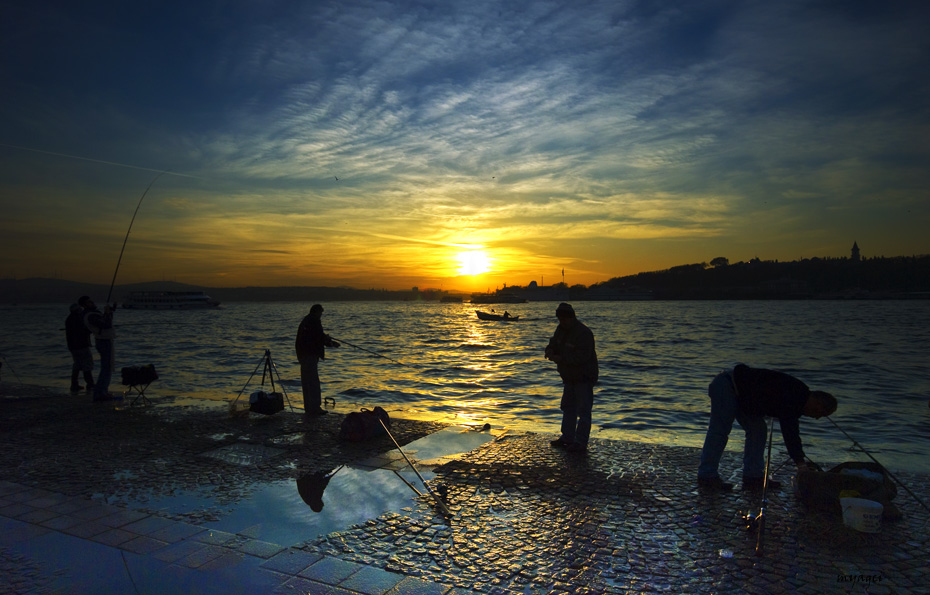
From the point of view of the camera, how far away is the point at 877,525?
423 cm

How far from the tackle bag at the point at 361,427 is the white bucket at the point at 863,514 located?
5212 mm

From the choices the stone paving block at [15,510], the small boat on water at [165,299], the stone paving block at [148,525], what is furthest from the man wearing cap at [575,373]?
the small boat on water at [165,299]

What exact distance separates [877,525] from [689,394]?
42.6 feet

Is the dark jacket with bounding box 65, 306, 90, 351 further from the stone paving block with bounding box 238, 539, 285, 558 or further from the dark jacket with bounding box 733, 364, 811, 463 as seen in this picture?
the dark jacket with bounding box 733, 364, 811, 463

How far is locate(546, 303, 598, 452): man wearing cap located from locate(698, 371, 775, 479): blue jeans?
1527mm

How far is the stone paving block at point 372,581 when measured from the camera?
11.1 ft

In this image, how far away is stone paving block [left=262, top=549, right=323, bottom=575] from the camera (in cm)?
364

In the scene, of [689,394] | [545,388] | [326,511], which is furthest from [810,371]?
[326,511]

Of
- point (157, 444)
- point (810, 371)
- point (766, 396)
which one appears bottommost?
point (810, 371)

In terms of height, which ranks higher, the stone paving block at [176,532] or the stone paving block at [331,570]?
the stone paving block at [331,570]

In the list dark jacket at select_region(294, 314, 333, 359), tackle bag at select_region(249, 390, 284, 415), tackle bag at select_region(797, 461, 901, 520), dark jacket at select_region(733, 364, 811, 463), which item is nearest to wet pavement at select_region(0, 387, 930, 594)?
tackle bag at select_region(797, 461, 901, 520)

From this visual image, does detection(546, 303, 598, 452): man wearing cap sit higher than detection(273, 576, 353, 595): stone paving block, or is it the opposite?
detection(546, 303, 598, 452): man wearing cap

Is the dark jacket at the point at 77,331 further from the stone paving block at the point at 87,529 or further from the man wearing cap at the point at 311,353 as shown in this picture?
the stone paving block at the point at 87,529

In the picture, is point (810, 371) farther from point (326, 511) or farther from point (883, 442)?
point (326, 511)
